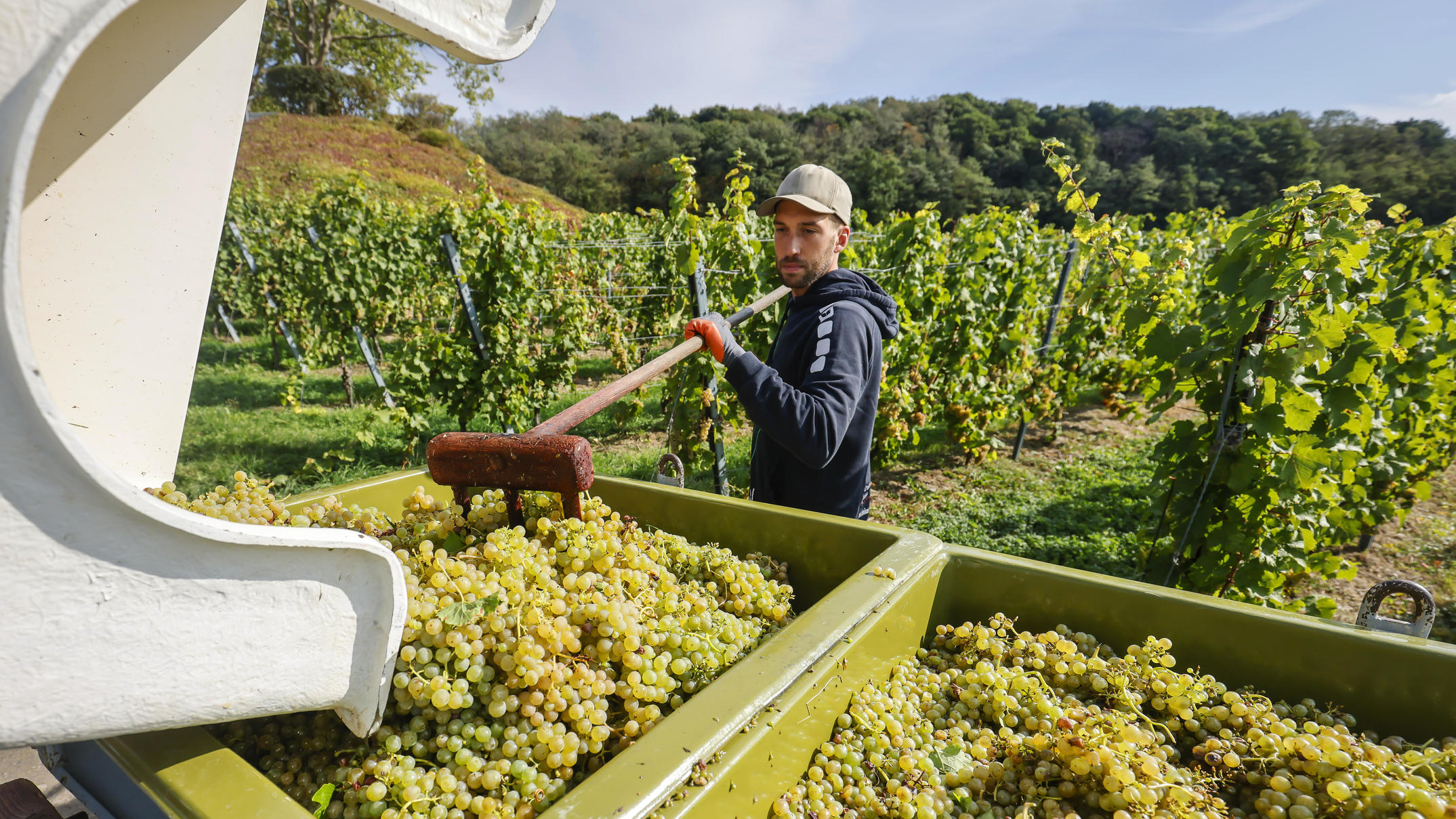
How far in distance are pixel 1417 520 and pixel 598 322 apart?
10972 mm

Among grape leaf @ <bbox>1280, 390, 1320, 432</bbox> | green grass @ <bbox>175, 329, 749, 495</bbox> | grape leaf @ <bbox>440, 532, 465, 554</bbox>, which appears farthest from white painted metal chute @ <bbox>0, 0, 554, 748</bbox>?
green grass @ <bbox>175, 329, 749, 495</bbox>

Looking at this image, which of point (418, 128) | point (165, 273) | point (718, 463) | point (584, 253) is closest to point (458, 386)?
point (718, 463)

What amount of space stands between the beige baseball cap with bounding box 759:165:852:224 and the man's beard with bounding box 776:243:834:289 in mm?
167

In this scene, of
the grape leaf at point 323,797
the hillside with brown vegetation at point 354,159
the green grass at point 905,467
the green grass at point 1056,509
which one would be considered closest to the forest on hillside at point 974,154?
the hillside with brown vegetation at point 354,159

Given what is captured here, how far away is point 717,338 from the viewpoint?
221 centimetres

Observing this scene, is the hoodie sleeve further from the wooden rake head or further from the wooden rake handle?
the wooden rake head

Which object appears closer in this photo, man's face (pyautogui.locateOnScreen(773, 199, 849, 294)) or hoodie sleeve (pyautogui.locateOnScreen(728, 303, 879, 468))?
hoodie sleeve (pyautogui.locateOnScreen(728, 303, 879, 468))

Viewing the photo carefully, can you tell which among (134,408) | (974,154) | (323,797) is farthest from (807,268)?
(974,154)

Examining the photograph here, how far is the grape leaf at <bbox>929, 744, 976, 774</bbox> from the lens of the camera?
3.66 ft

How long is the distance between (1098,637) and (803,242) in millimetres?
1633

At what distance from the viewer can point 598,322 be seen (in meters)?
12.0

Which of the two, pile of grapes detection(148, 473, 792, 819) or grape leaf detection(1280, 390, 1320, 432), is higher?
grape leaf detection(1280, 390, 1320, 432)

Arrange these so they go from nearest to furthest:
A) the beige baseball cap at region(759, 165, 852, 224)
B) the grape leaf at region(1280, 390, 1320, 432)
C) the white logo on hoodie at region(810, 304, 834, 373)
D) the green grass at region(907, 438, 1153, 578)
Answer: the white logo on hoodie at region(810, 304, 834, 373), the beige baseball cap at region(759, 165, 852, 224), the grape leaf at region(1280, 390, 1320, 432), the green grass at region(907, 438, 1153, 578)

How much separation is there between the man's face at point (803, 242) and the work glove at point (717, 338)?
1.25 feet
